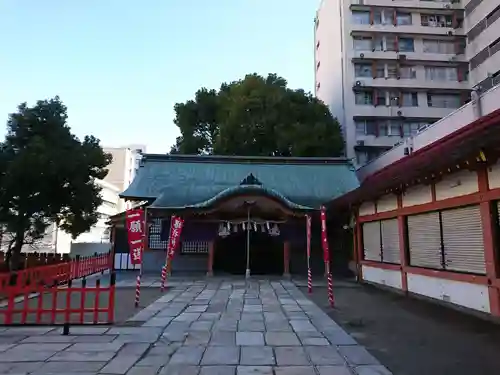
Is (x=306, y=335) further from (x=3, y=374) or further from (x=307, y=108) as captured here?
(x=307, y=108)

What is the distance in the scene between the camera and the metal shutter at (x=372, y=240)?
14.0 m

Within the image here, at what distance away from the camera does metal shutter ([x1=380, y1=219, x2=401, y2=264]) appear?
1234 cm

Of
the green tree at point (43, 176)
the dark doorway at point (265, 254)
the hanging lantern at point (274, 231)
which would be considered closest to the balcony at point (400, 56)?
the dark doorway at point (265, 254)

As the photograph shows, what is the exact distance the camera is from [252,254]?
787 inches

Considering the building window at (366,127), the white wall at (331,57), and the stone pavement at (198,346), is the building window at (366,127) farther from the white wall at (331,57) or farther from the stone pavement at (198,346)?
the stone pavement at (198,346)

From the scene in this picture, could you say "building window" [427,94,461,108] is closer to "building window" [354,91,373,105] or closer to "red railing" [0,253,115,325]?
"building window" [354,91,373,105]

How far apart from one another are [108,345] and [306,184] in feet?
54.8

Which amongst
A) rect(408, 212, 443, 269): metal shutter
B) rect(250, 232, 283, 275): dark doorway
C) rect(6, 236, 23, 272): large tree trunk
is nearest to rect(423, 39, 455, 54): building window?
rect(250, 232, 283, 275): dark doorway

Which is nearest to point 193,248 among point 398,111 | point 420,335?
point 420,335

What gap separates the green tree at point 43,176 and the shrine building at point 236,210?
295 centimetres

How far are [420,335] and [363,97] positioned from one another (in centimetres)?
3053

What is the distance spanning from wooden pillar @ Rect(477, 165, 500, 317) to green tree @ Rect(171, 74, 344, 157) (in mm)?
20727

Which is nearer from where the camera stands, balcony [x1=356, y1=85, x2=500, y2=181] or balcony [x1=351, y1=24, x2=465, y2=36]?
balcony [x1=356, y1=85, x2=500, y2=181]

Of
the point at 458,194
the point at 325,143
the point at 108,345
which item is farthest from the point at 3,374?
the point at 325,143
